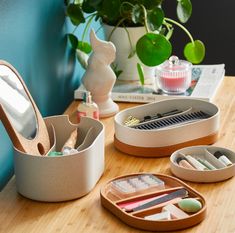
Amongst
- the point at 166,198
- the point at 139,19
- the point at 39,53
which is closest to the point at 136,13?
the point at 139,19

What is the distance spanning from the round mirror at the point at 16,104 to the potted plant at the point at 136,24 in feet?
1.64

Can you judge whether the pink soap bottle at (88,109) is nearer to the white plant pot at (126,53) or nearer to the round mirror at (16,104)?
the round mirror at (16,104)

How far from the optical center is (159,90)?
2.20 meters

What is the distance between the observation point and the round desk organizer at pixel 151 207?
1.48 meters

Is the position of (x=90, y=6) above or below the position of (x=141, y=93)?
above

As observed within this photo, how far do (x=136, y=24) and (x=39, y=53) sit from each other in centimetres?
39

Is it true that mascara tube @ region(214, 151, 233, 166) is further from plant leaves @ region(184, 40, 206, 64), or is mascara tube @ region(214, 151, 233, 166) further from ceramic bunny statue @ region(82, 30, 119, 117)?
plant leaves @ region(184, 40, 206, 64)

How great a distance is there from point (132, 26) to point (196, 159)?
2.09 feet

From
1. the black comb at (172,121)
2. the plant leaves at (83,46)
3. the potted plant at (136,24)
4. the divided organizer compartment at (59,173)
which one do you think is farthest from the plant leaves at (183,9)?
the divided organizer compartment at (59,173)

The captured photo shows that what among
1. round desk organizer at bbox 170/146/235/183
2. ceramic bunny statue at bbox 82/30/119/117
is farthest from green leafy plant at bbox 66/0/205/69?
round desk organizer at bbox 170/146/235/183

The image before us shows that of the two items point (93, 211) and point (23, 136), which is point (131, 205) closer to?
point (93, 211)

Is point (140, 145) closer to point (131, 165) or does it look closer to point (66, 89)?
point (131, 165)

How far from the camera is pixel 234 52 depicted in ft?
10.2

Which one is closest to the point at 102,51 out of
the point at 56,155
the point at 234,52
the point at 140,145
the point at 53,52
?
the point at 53,52
